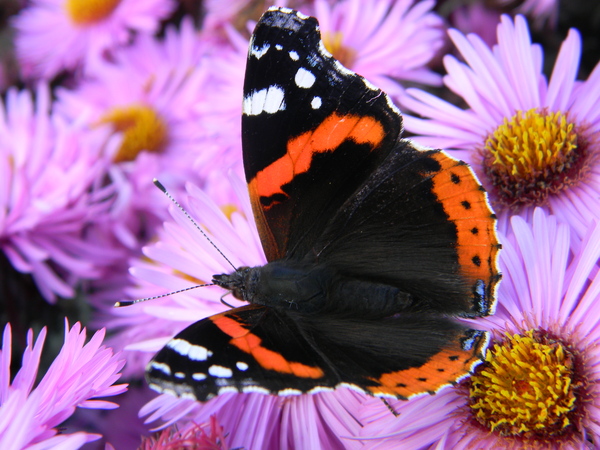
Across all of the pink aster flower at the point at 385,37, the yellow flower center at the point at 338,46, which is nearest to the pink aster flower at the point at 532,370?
the pink aster flower at the point at 385,37

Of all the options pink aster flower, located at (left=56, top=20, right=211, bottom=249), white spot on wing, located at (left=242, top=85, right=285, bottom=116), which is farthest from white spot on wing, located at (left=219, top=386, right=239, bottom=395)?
pink aster flower, located at (left=56, top=20, right=211, bottom=249)

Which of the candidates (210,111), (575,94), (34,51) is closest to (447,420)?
(575,94)

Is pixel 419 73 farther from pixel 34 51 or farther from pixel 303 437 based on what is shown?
pixel 34 51

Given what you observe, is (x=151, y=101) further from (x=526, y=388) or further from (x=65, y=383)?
(x=526, y=388)

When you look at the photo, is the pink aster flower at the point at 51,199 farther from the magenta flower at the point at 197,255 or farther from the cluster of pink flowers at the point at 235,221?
the magenta flower at the point at 197,255

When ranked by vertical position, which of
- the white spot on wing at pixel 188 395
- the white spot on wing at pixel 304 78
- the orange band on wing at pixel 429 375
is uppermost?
the white spot on wing at pixel 304 78

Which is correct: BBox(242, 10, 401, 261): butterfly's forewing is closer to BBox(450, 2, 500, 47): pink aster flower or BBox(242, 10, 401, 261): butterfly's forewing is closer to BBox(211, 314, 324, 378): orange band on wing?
BBox(211, 314, 324, 378): orange band on wing

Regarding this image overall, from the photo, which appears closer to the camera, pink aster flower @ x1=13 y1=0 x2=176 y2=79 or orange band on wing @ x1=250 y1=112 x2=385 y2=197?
orange band on wing @ x1=250 y1=112 x2=385 y2=197
